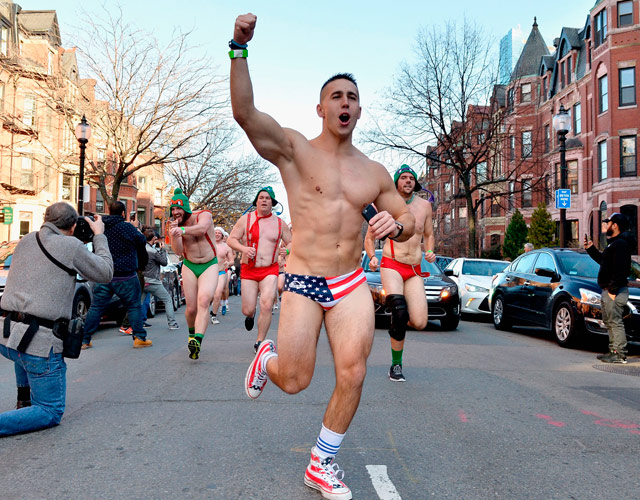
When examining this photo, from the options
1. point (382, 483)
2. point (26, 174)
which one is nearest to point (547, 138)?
point (26, 174)

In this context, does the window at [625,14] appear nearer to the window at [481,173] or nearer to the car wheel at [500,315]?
the window at [481,173]

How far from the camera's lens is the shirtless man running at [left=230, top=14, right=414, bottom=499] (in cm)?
330

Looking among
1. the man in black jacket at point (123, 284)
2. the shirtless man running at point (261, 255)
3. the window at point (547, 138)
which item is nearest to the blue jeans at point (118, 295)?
the man in black jacket at point (123, 284)

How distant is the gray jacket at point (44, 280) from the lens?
4.47 m

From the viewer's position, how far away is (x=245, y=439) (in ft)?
14.2

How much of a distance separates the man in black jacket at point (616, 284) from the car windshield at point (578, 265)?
2.09 meters

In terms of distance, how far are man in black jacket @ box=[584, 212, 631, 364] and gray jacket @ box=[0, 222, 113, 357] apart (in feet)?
22.3

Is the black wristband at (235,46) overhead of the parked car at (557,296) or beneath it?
overhead

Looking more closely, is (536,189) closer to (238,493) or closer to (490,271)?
(490,271)

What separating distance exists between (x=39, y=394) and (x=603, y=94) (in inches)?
Answer: 1432

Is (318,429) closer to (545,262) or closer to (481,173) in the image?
(545,262)

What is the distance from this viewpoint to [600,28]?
115ft

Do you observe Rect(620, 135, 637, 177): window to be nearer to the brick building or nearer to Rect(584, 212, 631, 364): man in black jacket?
the brick building

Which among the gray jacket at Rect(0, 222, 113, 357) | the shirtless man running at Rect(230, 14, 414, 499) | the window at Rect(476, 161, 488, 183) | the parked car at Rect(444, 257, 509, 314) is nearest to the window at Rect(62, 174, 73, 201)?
the window at Rect(476, 161, 488, 183)
